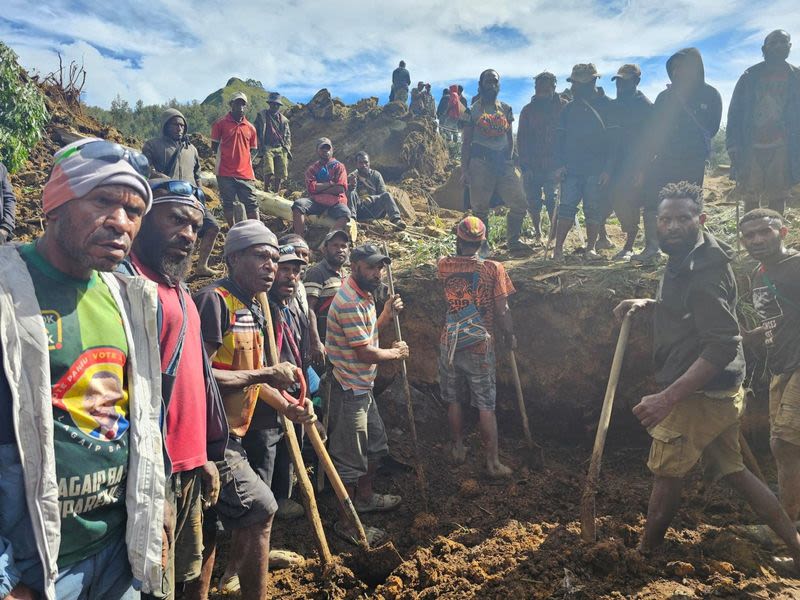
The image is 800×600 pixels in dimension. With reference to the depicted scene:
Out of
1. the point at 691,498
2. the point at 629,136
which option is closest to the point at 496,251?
the point at 629,136

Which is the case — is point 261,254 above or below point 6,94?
below

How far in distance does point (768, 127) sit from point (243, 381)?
19.6 ft

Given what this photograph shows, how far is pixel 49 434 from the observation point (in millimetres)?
1496

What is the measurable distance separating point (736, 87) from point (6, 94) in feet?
40.2

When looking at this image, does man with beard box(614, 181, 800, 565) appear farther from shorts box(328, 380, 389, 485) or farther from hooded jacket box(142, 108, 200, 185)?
hooded jacket box(142, 108, 200, 185)

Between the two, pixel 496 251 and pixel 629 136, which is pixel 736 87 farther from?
pixel 496 251

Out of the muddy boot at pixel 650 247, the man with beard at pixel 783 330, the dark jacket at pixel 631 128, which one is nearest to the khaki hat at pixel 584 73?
the dark jacket at pixel 631 128

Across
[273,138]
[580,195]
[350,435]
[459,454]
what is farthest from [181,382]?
[273,138]

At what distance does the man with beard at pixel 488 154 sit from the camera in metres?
7.01

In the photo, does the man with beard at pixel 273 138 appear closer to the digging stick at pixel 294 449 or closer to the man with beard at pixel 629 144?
the man with beard at pixel 629 144

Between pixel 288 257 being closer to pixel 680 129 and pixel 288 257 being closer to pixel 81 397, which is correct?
pixel 81 397

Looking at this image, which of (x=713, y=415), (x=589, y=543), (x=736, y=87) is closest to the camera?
(x=713, y=415)

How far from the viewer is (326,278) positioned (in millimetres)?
5285

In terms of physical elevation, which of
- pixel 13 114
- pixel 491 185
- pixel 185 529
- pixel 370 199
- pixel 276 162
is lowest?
pixel 185 529
